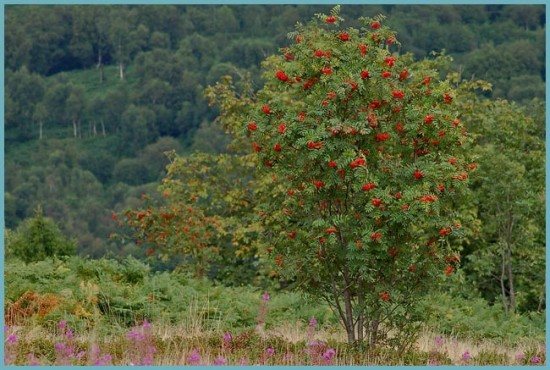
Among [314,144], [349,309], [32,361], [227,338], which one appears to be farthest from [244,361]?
[314,144]

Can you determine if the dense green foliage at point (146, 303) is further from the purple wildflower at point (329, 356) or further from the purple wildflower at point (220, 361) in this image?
the purple wildflower at point (220, 361)

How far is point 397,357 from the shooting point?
12.9m

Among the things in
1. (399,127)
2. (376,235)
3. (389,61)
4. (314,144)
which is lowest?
(376,235)

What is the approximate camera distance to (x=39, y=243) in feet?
85.5

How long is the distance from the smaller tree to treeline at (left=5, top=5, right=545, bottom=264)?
64.4 m

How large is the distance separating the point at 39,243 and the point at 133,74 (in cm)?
12414

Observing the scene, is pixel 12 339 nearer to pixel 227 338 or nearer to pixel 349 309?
pixel 227 338

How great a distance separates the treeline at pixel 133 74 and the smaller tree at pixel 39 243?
64353 mm

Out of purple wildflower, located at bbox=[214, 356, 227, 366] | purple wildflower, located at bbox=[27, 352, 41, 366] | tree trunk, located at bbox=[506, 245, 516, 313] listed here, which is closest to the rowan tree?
purple wildflower, located at bbox=[214, 356, 227, 366]

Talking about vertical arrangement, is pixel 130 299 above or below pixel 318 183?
below

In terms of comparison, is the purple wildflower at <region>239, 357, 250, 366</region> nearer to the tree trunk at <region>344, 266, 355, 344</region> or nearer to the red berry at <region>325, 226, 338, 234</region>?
the tree trunk at <region>344, 266, 355, 344</region>

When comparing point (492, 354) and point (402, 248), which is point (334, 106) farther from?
point (492, 354)

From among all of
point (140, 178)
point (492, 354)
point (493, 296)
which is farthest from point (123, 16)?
point (492, 354)

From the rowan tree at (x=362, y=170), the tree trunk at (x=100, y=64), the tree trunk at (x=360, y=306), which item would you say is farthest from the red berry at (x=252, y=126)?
the tree trunk at (x=100, y=64)
